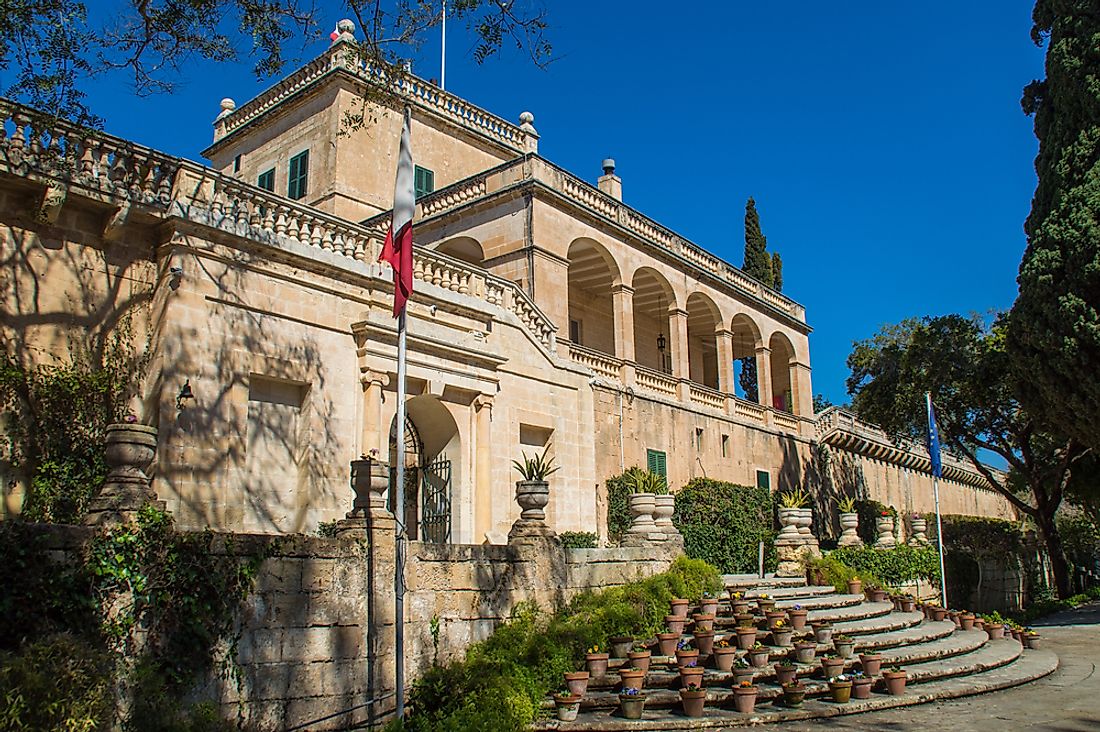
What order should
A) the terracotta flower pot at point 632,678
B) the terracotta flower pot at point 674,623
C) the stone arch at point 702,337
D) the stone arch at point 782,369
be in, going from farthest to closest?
the stone arch at point 782,369, the stone arch at point 702,337, the terracotta flower pot at point 674,623, the terracotta flower pot at point 632,678

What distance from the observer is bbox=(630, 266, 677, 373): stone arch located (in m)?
27.6

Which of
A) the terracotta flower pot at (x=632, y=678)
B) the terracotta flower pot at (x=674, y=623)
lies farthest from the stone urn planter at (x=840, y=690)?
the terracotta flower pot at (x=674, y=623)

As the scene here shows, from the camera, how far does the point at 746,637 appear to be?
41.8 ft

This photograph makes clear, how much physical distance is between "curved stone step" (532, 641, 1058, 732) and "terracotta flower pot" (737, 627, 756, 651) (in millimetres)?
1625

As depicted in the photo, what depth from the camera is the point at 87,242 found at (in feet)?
41.1

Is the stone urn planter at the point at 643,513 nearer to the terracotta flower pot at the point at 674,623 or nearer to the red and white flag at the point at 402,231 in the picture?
the terracotta flower pot at the point at 674,623

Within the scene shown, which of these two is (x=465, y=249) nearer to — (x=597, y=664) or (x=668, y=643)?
(x=668, y=643)

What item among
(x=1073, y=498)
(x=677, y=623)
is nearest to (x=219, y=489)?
(x=677, y=623)

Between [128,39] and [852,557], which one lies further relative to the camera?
[852,557]

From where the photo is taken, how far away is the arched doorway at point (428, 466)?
53.7 ft

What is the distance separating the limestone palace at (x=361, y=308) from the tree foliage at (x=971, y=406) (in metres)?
4.08

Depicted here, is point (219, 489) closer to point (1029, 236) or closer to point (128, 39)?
point (128, 39)

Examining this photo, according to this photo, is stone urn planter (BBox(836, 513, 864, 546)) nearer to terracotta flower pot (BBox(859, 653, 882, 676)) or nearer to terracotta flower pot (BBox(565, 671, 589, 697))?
terracotta flower pot (BBox(859, 653, 882, 676))

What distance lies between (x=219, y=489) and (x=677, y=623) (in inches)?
266
